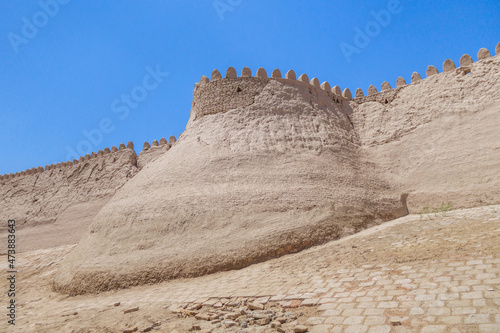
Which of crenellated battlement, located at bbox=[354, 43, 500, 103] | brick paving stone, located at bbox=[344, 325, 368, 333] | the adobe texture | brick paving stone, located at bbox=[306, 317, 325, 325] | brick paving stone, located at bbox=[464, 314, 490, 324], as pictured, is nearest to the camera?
brick paving stone, located at bbox=[464, 314, 490, 324]

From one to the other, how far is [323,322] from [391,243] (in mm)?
2852

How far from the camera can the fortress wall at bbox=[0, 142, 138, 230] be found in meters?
16.0

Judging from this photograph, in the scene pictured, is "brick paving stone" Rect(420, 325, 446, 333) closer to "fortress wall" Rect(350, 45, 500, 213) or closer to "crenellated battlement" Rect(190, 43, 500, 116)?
→ "fortress wall" Rect(350, 45, 500, 213)

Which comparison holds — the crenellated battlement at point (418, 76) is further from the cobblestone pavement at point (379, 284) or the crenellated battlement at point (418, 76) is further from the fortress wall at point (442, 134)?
the cobblestone pavement at point (379, 284)

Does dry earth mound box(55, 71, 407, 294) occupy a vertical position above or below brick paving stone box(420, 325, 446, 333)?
above

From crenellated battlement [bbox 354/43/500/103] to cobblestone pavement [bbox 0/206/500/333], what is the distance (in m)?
4.63

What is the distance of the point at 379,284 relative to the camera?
194 inches

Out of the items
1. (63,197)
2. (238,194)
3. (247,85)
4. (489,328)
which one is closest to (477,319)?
(489,328)

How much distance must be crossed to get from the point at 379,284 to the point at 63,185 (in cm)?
1550

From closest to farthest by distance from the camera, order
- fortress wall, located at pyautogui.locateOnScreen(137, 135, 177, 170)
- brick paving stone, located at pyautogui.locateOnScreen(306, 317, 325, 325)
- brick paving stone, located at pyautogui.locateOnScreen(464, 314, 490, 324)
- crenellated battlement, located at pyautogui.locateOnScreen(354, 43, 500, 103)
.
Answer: brick paving stone, located at pyautogui.locateOnScreen(464, 314, 490, 324)
brick paving stone, located at pyautogui.locateOnScreen(306, 317, 325, 325)
crenellated battlement, located at pyautogui.locateOnScreen(354, 43, 500, 103)
fortress wall, located at pyautogui.locateOnScreen(137, 135, 177, 170)

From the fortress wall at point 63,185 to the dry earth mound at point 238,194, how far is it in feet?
19.6

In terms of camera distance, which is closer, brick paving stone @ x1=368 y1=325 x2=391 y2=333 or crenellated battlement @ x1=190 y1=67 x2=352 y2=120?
brick paving stone @ x1=368 y1=325 x2=391 y2=333

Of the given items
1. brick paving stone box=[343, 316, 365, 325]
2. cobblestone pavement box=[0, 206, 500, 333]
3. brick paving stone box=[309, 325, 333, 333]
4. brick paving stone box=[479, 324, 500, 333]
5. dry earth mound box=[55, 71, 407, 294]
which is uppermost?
dry earth mound box=[55, 71, 407, 294]

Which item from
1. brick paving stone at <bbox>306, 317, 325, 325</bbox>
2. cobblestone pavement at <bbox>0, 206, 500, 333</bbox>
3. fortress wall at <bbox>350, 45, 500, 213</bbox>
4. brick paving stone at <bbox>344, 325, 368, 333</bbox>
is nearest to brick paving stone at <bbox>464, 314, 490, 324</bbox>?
cobblestone pavement at <bbox>0, 206, 500, 333</bbox>
